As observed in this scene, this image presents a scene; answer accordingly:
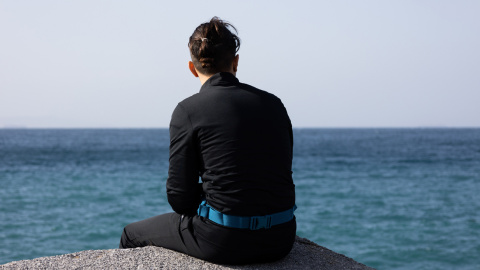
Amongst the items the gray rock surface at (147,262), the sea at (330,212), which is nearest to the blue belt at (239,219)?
the gray rock surface at (147,262)

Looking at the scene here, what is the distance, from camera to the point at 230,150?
3.32 meters

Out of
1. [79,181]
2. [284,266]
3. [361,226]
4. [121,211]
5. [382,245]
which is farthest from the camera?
[79,181]

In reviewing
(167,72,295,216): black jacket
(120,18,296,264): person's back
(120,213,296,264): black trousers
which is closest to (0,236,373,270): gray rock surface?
(120,213,296,264): black trousers

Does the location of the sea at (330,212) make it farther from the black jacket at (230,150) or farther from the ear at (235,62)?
the ear at (235,62)

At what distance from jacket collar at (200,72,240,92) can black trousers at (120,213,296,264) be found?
36.5 inches

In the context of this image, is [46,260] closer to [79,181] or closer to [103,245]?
[103,245]

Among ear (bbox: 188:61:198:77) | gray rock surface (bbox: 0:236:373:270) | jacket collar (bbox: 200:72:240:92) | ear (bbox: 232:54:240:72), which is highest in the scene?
ear (bbox: 232:54:240:72)

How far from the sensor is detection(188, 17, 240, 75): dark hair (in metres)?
3.48

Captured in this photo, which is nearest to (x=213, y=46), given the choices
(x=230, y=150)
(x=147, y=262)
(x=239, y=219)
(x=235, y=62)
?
(x=235, y=62)

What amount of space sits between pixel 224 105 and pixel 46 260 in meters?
2.03

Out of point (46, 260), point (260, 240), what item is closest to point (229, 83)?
point (260, 240)

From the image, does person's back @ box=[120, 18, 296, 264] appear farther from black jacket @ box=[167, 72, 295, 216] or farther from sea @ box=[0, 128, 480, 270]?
sea @ box=[0, 128, 480, 270]

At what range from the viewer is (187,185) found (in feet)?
11.4

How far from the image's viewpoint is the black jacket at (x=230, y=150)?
3338mm
